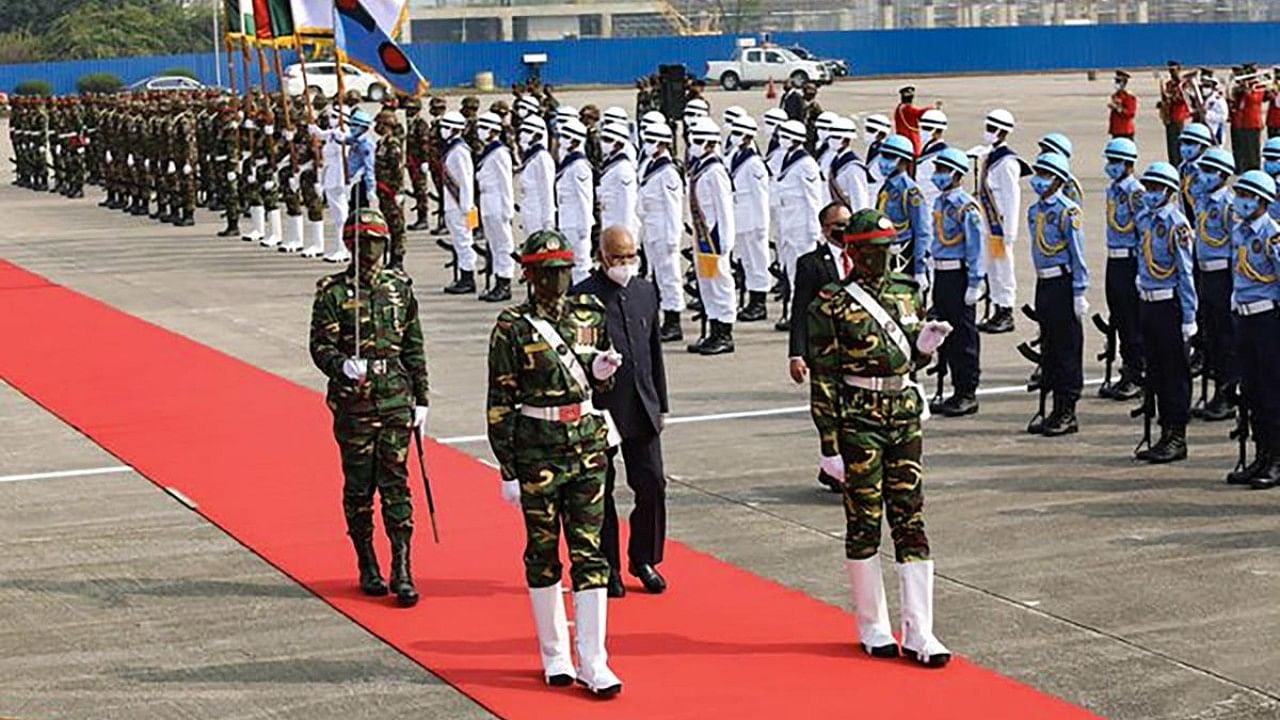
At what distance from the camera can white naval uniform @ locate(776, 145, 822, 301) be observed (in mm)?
19391

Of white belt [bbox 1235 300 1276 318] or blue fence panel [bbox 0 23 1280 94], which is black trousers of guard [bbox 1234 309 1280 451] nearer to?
white belt [bbox 1235 300 1276 318]

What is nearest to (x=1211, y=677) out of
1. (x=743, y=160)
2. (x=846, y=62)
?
(x=743, y=160)

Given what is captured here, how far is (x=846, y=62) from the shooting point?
283 feet

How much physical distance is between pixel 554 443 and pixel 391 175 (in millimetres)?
16082

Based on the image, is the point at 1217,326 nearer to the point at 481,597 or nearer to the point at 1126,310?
the point at 1126,310

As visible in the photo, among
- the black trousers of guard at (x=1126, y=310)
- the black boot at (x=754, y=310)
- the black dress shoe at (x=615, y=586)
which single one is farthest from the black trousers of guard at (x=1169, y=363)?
the black boot at (x=754, y=310)

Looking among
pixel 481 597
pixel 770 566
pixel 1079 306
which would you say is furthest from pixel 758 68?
pixel 481 597

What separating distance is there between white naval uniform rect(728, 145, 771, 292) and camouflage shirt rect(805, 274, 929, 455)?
1021cm

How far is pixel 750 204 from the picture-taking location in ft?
64.8

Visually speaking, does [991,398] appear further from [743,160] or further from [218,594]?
[218,594]

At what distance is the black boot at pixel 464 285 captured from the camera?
76.9 feet

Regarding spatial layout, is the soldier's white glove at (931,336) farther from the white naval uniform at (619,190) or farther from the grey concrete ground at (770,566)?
the white naval uniform at (619,190)

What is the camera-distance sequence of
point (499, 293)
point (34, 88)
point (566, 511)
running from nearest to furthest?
point (566, 511)
point (499, 293)
point (34, 88)

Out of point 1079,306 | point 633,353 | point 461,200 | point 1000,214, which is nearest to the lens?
point 633,353
